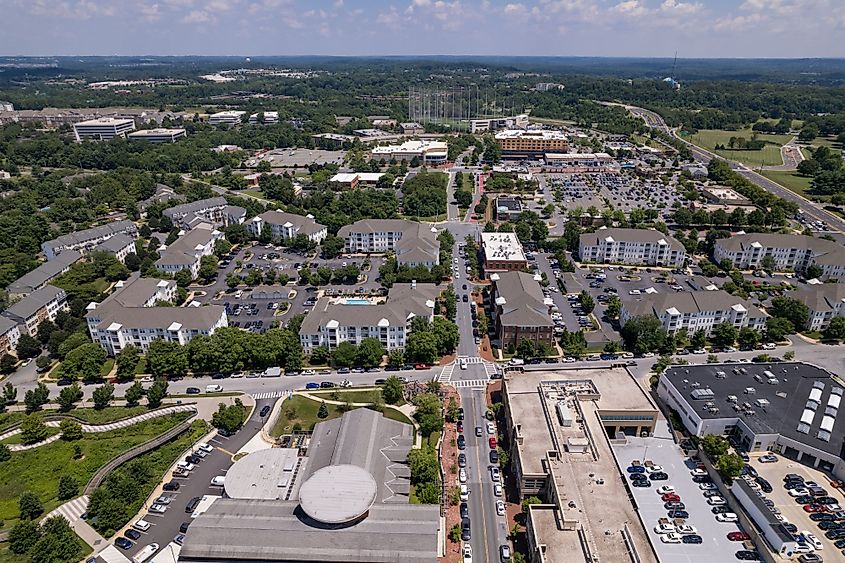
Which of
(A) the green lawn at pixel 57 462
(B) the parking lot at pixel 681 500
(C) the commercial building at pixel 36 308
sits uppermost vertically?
(C) the commercial building at pixel 36 308

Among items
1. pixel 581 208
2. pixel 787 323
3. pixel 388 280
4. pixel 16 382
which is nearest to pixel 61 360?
pixel 16 382

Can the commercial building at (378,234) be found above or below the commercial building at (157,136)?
below

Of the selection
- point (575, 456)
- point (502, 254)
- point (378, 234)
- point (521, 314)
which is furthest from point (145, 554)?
point (378, 234)

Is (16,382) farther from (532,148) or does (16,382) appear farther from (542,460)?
(532,148)

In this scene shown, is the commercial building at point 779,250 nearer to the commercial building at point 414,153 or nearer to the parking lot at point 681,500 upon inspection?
the parking lot at point 681,500

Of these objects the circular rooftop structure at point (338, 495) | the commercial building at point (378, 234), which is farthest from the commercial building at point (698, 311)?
the circular rooftop structure at point (338, 495)

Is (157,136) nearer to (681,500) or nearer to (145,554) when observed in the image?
(145,554)
